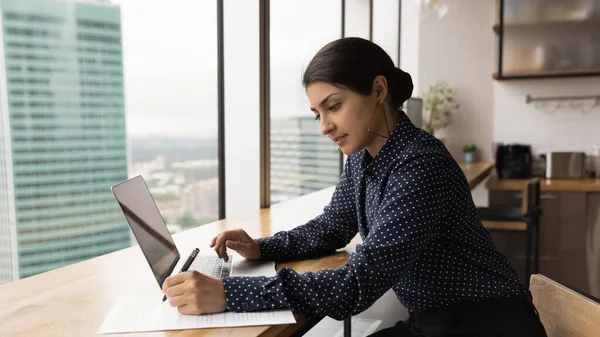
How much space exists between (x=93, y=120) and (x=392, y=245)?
126cm

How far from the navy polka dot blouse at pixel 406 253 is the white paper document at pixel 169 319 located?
0.07 feet

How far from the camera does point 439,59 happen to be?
4785 mm

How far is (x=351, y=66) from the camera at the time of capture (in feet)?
4.17

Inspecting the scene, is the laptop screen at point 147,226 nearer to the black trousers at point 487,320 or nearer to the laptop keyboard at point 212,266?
the laptop keyboard at point 212,266

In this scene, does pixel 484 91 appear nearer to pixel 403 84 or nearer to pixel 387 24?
pixel 387 24

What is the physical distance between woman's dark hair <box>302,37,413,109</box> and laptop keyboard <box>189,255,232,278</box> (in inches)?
20.8

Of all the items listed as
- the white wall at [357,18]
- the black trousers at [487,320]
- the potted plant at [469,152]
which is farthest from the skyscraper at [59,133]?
the potted plant at [469,152]

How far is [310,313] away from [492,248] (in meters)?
0.51

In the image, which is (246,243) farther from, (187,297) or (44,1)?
(44,1)

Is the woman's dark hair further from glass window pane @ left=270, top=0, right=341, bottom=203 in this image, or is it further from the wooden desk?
glass window pane @ left=270, top=0, right=341, bottom=203

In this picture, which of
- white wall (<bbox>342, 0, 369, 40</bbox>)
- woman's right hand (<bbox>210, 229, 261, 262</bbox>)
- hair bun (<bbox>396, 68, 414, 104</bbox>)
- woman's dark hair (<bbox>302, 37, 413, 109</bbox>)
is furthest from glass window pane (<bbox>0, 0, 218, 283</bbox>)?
white wall (<bbox>342, 0, 369, 40</bbox>)

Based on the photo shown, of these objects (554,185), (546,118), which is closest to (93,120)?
(554,185)

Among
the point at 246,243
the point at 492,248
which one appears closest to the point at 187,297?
the point at 246,243

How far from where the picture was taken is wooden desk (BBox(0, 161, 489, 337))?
105 cm
